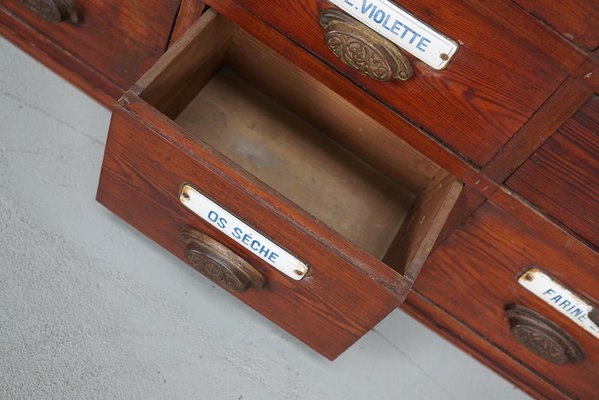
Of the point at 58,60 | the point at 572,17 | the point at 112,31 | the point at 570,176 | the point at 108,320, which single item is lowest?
the point at 108,320

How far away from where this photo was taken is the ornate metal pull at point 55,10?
0.91m

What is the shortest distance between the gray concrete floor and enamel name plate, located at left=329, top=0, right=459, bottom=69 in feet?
1.36

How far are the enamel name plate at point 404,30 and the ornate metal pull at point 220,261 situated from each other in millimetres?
287

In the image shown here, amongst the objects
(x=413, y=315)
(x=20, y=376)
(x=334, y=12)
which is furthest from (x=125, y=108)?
(x=413, y=315)

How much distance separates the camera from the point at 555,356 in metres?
0.92

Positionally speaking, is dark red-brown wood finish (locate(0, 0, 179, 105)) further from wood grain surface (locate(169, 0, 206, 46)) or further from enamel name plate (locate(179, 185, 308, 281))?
enamel name plate (locate(179, 185, 308, 281))

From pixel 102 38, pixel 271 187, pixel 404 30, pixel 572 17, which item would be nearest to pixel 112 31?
pixel 102 38

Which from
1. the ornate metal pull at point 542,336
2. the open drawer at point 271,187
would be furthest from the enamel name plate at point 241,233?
the ornate metal pull at point 542,336

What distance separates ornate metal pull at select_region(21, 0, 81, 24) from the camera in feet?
3.00

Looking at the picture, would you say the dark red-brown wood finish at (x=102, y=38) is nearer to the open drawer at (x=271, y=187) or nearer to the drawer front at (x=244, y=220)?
the open drawer at (x=271, y=187)

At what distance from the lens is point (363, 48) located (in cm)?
72

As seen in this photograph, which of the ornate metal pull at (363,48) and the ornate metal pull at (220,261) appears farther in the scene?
the ornate metal pull at (220,261)

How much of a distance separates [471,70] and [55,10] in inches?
20.1

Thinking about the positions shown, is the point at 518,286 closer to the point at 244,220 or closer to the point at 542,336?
the point at 542,336
